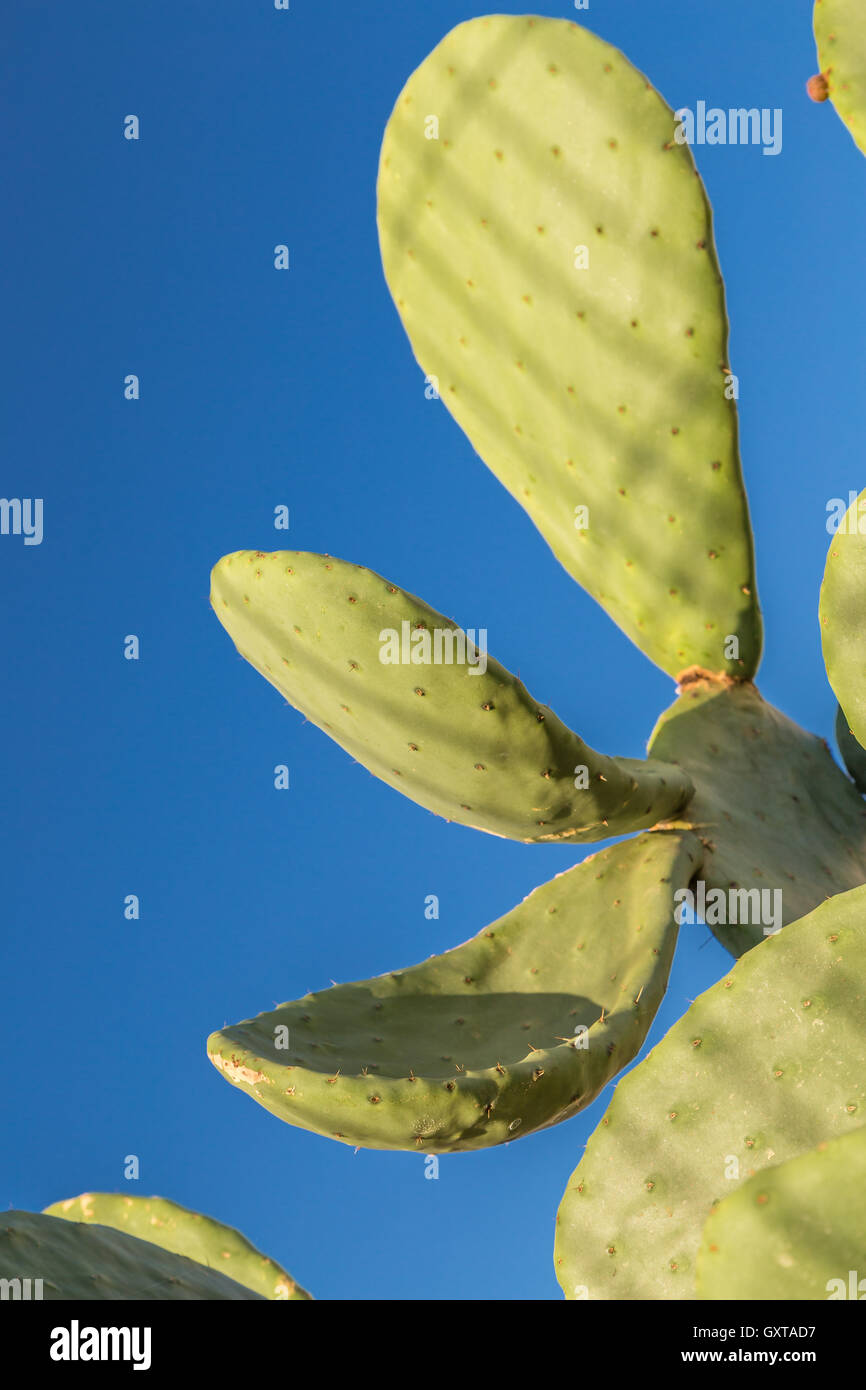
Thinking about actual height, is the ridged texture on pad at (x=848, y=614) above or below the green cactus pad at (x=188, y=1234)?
above

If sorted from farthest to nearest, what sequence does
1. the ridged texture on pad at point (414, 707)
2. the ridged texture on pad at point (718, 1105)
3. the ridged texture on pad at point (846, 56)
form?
the ridged texture on pad at point (846, 56) → the ridged texture on pad at point (414, 707) → the ridged texture on pad at point (718, 1105)

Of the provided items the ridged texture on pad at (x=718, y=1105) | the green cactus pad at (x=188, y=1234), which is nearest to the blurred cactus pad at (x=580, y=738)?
the ridged texture on pad at (x=718, y=1105)

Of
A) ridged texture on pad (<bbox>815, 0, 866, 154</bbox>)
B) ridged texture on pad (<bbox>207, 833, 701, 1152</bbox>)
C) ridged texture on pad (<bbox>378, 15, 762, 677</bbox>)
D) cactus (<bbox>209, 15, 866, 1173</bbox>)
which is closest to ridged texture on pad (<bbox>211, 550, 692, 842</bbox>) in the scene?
cactus (<bbox>209, 15, 866, 1173</bbox>)

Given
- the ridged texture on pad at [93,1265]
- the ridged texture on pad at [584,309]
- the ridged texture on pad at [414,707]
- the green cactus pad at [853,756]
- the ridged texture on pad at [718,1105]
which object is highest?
the ridged texture on pad at [584,309]

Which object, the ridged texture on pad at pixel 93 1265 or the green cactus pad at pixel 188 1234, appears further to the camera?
the green cactus pad at pixel 188 1234

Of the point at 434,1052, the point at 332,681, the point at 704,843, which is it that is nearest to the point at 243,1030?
the point at 434,1052

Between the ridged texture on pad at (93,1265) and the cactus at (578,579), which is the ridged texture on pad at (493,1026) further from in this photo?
the ridged texture on pad at (93,1265)

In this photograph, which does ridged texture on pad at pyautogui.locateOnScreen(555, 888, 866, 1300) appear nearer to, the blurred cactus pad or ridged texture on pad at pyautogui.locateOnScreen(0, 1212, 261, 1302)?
the blurred cactus pad

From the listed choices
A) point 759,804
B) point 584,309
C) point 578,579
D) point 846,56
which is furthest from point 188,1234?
point 846,56
